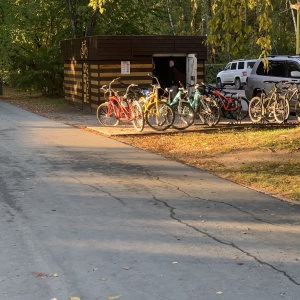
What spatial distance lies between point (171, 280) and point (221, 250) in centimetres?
100

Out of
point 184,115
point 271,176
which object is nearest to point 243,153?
point 271,176

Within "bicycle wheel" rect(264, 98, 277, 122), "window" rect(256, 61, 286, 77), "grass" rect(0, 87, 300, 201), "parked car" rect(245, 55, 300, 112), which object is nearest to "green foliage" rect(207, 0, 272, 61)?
"grass" rect(0, 87, 300, 201)

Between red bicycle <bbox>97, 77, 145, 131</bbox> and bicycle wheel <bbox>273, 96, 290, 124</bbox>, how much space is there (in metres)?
3.74

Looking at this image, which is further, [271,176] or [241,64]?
Result: [241,64]

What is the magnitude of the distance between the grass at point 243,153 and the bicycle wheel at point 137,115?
2.11 feet

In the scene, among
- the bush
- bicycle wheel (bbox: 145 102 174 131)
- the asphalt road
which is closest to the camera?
the asphalt road

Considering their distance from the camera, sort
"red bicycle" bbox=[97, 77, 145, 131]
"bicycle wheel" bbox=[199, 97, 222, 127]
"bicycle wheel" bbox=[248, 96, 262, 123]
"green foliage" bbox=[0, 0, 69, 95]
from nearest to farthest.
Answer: "red bicycle" bbox=[97, 77, 145, 131], "bicycle wheel" bbox=[199, 97, 222, 127], "bicycle wheel" bbox=[248, 96, 262, 123], "green foliage" bbox=[0, 0, 69, 95]

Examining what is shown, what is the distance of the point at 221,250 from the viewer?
5.90 meters

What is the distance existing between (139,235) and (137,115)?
31.8ft

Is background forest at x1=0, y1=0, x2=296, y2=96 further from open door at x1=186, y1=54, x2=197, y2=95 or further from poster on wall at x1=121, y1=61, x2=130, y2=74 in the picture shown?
poster on wall at x1=121, y1=61, x2=130, y2=74

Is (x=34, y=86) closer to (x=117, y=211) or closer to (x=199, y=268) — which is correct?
(x=117, y=211)

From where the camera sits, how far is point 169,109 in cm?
1562

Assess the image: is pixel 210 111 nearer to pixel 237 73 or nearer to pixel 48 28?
pixel 48 28

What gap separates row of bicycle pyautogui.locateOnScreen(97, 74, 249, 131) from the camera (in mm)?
15758
